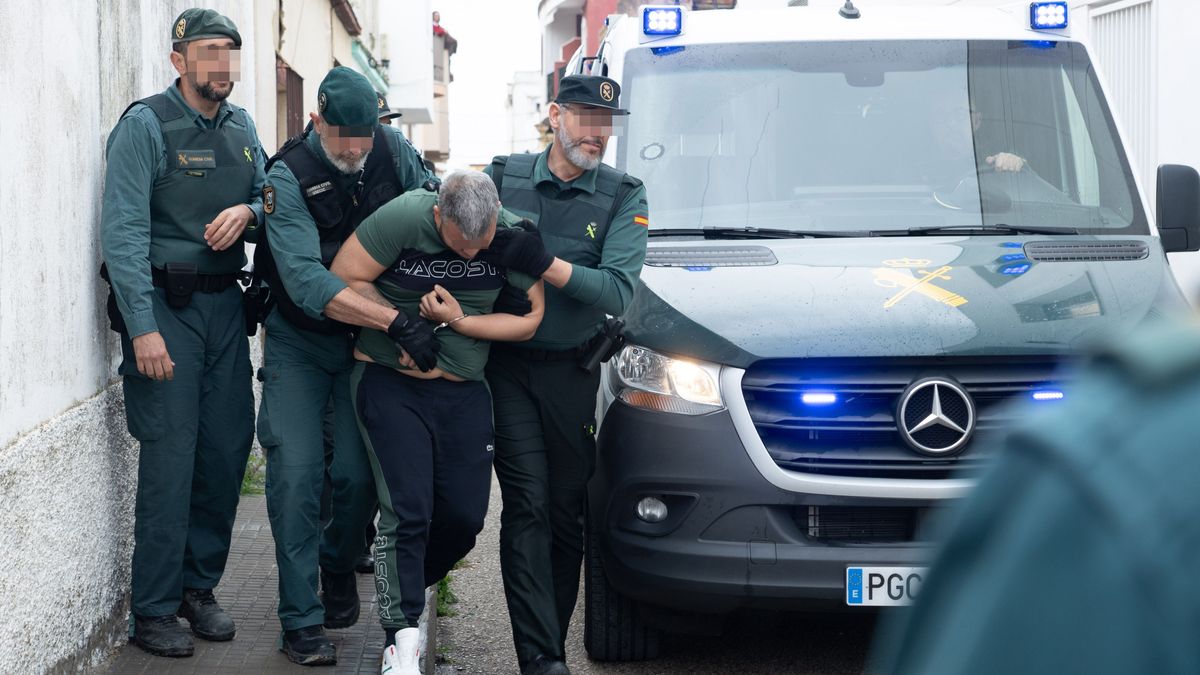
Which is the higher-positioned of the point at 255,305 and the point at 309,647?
the point at 255,305

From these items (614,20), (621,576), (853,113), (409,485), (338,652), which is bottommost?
(338,652)

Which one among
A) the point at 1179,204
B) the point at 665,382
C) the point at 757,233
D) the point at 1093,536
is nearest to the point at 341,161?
the point at 665,382

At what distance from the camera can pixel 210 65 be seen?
470 centimetres

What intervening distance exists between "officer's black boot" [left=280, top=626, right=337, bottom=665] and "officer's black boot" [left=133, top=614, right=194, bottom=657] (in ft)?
1.04

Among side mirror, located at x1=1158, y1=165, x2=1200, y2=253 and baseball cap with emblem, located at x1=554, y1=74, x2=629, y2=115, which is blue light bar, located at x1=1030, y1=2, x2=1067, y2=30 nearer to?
side mirror, located at x1=1158, y1=165, x2=1200, y2=253

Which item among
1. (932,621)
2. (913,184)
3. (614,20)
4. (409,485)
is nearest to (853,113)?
(913,184)

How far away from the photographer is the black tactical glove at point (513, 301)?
14.7ft

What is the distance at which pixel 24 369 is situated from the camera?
3938 millimetres

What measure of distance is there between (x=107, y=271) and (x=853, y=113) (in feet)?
9.03

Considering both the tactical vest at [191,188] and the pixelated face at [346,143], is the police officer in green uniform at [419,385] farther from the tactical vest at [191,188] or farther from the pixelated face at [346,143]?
the tactical vest at [191,188]

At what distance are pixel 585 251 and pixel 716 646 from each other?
1671mm

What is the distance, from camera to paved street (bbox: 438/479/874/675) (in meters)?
5.12

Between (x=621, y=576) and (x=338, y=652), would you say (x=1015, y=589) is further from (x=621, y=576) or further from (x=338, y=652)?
(x=338, y=652)

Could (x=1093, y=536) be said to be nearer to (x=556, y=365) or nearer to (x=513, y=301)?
(x=513, y=301)
